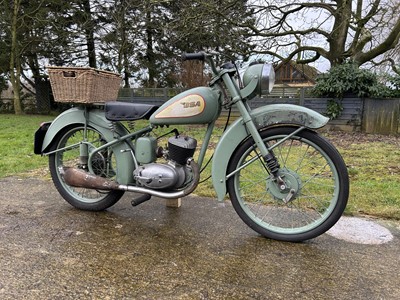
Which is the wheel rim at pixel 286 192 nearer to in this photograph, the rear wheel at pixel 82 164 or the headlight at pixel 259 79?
the headlight at pixel 259 79

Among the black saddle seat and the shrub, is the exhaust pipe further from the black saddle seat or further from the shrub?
the shrub

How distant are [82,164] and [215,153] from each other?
1150 millimetres

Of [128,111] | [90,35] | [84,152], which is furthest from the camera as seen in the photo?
[90,35]

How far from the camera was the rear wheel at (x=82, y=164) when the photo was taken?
2559 mm

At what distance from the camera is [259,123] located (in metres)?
2.08

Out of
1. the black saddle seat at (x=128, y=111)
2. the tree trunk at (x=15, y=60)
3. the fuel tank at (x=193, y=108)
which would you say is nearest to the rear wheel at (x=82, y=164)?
the black saddle seat at (x=128, y=111)

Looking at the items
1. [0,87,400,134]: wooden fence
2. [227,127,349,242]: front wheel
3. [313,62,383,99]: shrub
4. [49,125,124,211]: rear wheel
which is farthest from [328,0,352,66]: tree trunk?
[49,125,124,211]: rear wheel

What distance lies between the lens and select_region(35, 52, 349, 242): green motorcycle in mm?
2025

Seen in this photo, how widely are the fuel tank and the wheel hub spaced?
1.92 feet

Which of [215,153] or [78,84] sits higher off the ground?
[78,84]

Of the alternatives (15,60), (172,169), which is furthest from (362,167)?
(15,60)

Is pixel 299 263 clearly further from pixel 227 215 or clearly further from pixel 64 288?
pixel 64 288

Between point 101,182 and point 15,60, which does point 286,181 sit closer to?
point 101,182

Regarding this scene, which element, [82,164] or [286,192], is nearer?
[286,192]
